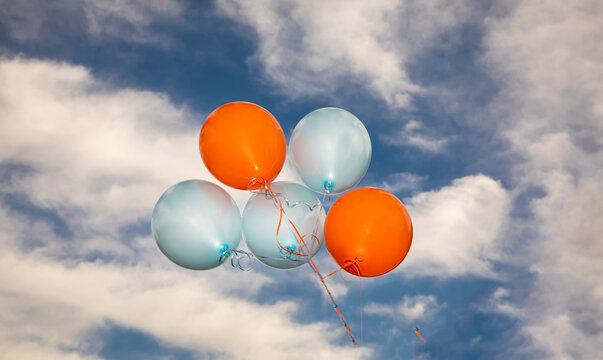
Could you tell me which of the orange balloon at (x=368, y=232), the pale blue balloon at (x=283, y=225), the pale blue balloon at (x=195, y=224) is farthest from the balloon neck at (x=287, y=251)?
the pale blue balloon at (x=195, y=224)

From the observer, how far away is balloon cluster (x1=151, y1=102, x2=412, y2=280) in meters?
5.95

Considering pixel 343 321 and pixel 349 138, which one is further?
pixel 349 138

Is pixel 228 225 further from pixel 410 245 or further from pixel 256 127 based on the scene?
pixel 410 245

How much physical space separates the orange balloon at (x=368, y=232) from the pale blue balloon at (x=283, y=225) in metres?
0.25

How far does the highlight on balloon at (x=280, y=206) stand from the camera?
19.5ft

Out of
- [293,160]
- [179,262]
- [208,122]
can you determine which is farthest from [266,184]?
[179,262]

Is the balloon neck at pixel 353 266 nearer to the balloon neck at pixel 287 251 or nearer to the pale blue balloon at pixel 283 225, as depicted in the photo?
the pale blue balloon at pixel 283 225

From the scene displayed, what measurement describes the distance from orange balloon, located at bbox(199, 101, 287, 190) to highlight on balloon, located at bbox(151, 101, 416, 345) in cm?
1

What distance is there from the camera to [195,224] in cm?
610

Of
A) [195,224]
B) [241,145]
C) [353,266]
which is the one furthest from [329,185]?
[195,224]

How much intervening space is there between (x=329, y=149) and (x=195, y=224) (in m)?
1.63

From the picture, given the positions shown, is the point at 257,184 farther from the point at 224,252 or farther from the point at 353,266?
the point at 353,266

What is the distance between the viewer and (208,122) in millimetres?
6254

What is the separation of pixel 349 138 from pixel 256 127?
1.02 metres
